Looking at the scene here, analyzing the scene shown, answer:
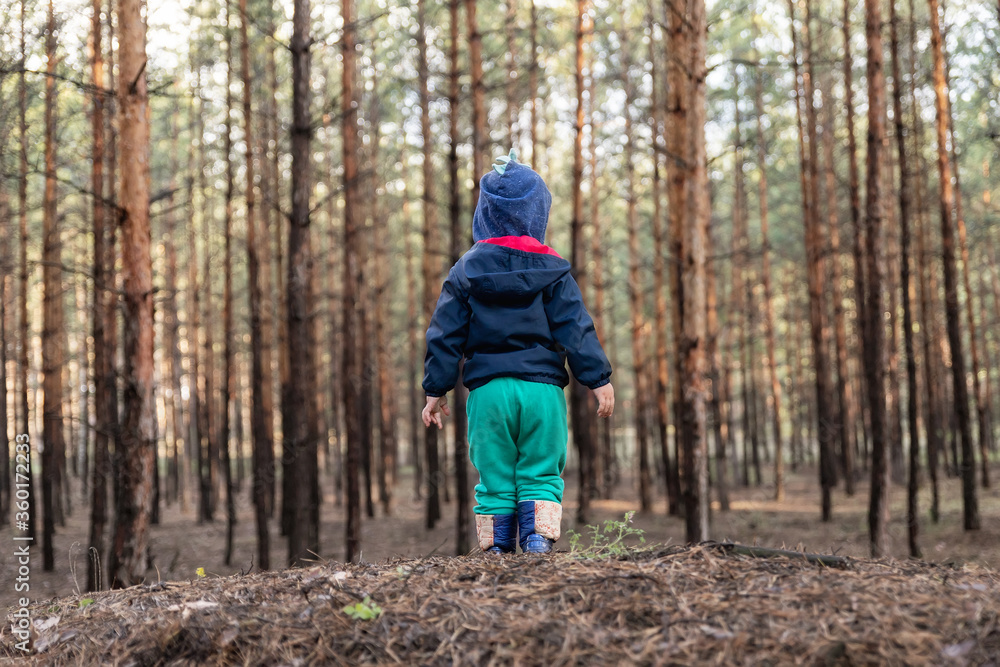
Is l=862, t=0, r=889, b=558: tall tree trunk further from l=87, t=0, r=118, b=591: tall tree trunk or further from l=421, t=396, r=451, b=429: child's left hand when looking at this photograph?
l=87, t=0, r=118, b=591: tall tree trunk

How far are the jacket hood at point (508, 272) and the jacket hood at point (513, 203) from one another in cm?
19

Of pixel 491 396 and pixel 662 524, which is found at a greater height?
pixel 491 396

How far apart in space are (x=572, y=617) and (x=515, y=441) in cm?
154

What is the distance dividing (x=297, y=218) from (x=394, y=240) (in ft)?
70.4

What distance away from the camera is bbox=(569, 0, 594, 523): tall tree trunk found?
45.8 feet

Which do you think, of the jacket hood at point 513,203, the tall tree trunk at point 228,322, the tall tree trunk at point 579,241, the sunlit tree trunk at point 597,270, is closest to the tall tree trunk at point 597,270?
the sunlit tree trunk at point 597,270

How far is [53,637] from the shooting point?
3270mm

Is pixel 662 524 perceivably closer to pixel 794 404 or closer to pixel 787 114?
pixel 787 114

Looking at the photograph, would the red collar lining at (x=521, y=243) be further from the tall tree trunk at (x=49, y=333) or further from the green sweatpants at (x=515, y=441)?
the tall tree trunk at (x=49, y=333)

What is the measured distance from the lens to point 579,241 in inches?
571

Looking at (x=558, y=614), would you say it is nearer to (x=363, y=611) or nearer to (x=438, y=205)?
(x=363, y=611)

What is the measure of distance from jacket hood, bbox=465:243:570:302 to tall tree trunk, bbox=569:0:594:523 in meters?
9.15

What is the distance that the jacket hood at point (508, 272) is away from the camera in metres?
4.00

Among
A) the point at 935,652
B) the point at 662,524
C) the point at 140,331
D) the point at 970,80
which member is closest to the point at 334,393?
the point at 662,524
